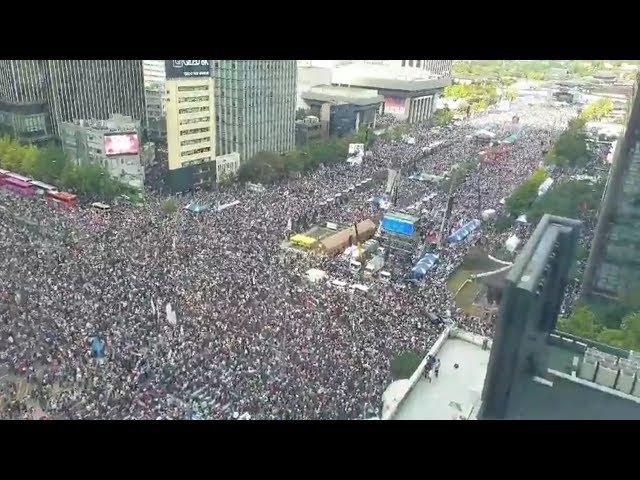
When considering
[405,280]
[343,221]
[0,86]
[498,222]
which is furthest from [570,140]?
[0,86]

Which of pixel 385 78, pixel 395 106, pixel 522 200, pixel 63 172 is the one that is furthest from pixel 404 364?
pixel 385 78

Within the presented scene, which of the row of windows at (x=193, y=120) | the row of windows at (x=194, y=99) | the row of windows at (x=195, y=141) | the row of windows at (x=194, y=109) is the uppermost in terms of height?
the row of windows at (x=194, y=99)

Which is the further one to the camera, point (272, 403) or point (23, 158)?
point (23, 158)

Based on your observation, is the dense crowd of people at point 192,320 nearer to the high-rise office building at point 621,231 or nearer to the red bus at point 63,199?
the red bus at point 63,199

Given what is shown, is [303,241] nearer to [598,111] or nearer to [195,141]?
[195,141]

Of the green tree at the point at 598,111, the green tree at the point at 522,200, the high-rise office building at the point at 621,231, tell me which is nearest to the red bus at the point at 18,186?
the green tree at the point at 522,200

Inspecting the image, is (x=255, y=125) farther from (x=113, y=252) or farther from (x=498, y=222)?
(x=113, y=252)
